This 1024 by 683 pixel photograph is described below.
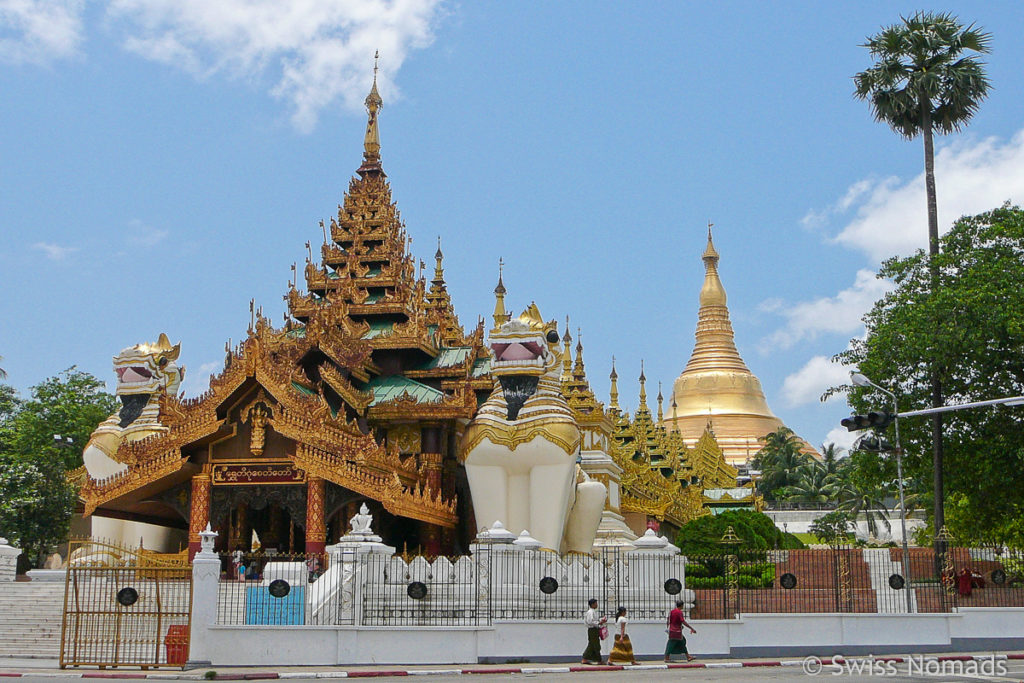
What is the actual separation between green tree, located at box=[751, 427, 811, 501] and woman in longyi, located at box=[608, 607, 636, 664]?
49.9 meters

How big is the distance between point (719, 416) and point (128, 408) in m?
54.9

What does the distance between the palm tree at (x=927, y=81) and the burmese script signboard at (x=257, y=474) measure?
1691 cm

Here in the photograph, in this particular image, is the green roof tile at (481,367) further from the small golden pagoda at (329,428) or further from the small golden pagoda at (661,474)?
the small golden pagoda at (661,474)

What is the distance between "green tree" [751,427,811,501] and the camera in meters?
68.2

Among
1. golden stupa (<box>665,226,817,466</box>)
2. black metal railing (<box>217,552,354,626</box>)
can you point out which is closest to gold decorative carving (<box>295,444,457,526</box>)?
black metal railing (<box>217,552,354,626</box>)

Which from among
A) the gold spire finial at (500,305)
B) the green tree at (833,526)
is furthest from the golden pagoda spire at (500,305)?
the green tree at (833,526)

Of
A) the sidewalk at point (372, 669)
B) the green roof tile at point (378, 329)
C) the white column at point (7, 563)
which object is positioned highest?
the green roof tile at point (378, 329)

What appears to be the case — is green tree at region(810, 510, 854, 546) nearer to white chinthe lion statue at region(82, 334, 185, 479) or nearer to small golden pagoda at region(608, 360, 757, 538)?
small golden pagoda at region(608, 360, 757, 538)

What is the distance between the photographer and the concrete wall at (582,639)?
17.6 meters

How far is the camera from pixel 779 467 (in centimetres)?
6950

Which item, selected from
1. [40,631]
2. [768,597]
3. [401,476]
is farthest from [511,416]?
[40,631]

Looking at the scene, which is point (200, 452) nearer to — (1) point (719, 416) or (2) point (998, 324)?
(2) point (998, 324)

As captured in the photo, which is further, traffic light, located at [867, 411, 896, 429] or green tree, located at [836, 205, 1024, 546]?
green tree, located at [836, 205, 1024, 546]

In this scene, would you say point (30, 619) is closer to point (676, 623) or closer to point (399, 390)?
point (399, 390)
